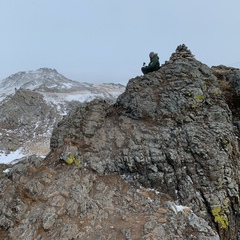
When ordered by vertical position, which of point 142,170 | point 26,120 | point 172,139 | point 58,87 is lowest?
point 26,120

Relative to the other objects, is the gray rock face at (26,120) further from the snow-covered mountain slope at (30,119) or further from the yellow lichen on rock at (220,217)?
the yellow lichen on rock at (220,217)

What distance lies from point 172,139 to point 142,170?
2.52m

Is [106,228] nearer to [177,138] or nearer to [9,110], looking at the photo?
[177,138]

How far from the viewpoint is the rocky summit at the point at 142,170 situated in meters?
8.58

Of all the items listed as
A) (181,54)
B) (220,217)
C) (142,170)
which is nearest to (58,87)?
(181,54)

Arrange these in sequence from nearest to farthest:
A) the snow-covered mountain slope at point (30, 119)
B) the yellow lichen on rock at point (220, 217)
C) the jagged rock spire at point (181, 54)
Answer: the yellow lichen on rock at point (220, 217), the jagged rock spire at point (181, 54), the snow-covered mountain slope at point (30, 119)

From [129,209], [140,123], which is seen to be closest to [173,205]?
[129,209]

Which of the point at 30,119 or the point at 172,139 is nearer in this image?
the point at 172,139

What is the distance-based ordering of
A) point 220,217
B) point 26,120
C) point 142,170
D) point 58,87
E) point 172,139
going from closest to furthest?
point 220,217 → point 142,170 → point 172,139 → point 26,120 → point 58,87

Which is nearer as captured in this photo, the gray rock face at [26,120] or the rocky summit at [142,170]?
the rocky summit at [142,170]

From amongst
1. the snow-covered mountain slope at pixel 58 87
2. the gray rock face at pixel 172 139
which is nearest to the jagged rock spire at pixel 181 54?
the gray rock face at pixel 172 139

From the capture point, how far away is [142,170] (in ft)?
36.3

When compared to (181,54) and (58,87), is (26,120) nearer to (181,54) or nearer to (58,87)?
(181,54)

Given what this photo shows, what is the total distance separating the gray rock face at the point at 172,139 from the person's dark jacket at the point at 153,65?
3.35ft
